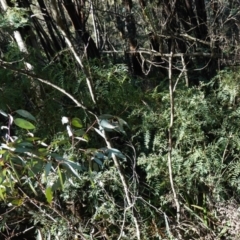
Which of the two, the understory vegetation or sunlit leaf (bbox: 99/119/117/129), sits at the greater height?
sunlit leaf (bbox: 99/119/117/129)

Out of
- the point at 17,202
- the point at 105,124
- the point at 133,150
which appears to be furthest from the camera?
the point at 133,150

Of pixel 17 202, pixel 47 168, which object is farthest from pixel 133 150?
pixel 47 168

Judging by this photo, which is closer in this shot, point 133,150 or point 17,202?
point 17,202

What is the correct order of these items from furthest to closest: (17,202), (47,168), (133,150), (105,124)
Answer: (133,150)
(17,202)
(105,124)
(47,168)

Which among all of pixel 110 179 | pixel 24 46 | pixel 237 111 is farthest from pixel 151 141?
pixel 24 46

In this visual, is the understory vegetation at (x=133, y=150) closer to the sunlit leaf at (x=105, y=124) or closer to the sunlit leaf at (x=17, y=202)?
the sunlit leaf at (x=17, y=202)

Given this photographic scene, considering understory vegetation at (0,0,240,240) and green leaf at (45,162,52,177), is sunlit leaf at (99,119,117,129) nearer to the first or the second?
green leaf at (45,162,52,177)

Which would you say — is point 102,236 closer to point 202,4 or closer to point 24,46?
point 24,46

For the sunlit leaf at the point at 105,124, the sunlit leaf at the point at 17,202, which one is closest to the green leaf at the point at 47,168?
the sunlit leaf at the point at 105,124

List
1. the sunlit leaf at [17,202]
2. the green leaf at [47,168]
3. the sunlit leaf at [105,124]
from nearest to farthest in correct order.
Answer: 1. the green leaf at [47,168]
2. the sunlit leaf at [105,124]
3. the sunlit leaf at [17,202]

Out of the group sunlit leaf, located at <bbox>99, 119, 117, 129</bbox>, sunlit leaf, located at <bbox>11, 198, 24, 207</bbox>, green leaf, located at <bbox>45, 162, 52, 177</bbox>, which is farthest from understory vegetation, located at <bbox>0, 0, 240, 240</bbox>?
green leaf, located at <bbox>45, 162, 52, 177</bbox>

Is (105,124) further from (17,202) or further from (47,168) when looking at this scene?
(17,202)

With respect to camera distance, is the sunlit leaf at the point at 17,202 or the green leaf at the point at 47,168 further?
the sunlit leaf at the point at 17,202

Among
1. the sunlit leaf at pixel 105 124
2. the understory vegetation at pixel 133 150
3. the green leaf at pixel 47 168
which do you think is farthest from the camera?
the understory vegetation at pixel 133 150
